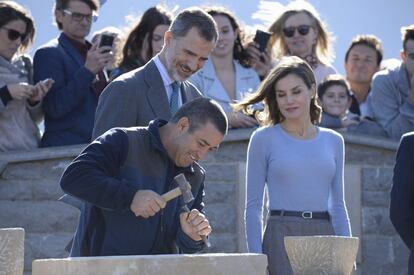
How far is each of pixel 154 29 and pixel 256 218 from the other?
2.44m

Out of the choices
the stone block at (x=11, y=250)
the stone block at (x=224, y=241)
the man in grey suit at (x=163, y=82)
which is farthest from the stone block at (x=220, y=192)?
the stone block at (x=11, y=250)

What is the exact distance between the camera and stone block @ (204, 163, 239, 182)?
9555 millimetres

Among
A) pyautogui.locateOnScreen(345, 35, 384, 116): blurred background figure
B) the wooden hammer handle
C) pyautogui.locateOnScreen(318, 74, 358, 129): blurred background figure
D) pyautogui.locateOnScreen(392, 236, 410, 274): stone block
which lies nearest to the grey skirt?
the wooden hammer handle

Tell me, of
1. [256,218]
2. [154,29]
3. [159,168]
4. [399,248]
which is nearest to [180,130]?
[159,168]

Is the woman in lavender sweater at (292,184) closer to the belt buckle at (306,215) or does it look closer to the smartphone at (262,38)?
the belt buckle at (306,215)

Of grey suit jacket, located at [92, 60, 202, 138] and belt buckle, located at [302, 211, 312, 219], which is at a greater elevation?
grey suit jacket, located at [92, 60, 202, 138]


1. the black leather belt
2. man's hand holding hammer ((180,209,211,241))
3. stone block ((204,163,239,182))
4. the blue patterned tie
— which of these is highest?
the blue patterned tie

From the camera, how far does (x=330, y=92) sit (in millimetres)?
9914

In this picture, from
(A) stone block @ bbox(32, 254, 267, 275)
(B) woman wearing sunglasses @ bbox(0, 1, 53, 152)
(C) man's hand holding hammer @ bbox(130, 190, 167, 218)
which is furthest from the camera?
(B) woman wearing sunglasses @ bbox(0, 1, 53, 152)

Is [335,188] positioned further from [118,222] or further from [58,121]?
[58,121]

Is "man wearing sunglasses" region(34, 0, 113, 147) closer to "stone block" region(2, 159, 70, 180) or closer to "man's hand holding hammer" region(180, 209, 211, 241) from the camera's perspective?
"stone block" region(2, 159, 70, 180)

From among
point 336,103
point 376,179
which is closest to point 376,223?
point 376,179

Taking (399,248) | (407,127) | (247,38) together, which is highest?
(247,38)

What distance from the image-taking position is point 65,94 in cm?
927
